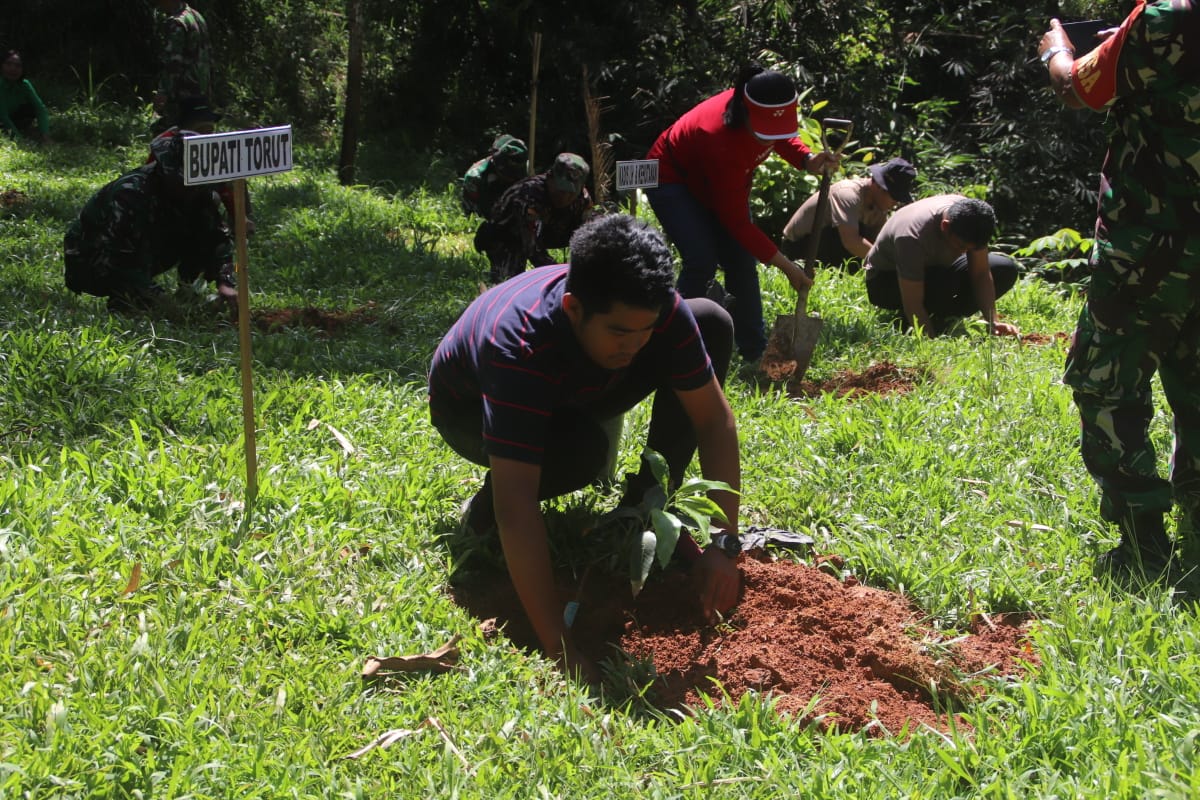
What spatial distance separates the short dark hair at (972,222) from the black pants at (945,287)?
0.97 feet

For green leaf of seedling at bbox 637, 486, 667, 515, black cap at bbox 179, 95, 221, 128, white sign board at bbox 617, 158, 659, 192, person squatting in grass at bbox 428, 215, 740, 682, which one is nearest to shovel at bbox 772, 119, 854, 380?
white sign board at bbox 617, 158, 659, 192

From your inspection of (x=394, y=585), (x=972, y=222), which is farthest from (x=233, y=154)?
(x=972, y=222)

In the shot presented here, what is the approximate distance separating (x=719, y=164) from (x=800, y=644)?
9.09 ft

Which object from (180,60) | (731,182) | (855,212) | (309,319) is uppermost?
(731,182)

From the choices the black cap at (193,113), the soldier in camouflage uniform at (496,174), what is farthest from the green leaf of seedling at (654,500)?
the soldier in camouflage uniform at (496,174)

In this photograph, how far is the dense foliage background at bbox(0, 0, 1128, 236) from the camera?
10391 millimetres

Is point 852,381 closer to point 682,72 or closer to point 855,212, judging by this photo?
point 855,212

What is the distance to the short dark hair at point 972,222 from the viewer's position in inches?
235

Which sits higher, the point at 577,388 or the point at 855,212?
the point at 577,388

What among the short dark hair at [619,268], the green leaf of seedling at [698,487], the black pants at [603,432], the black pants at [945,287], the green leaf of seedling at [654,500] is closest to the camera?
the short dark hair at [619,268]

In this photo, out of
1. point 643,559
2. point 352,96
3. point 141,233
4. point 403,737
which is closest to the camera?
point 403,737

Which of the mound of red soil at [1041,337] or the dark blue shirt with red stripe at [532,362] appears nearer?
the dark blue shirt with red stripe at [532,362]

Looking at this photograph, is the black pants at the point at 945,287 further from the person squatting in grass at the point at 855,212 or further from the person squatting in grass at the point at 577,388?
the person squatting in grass at the point at 577,388

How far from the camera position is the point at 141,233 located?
5594 mm
